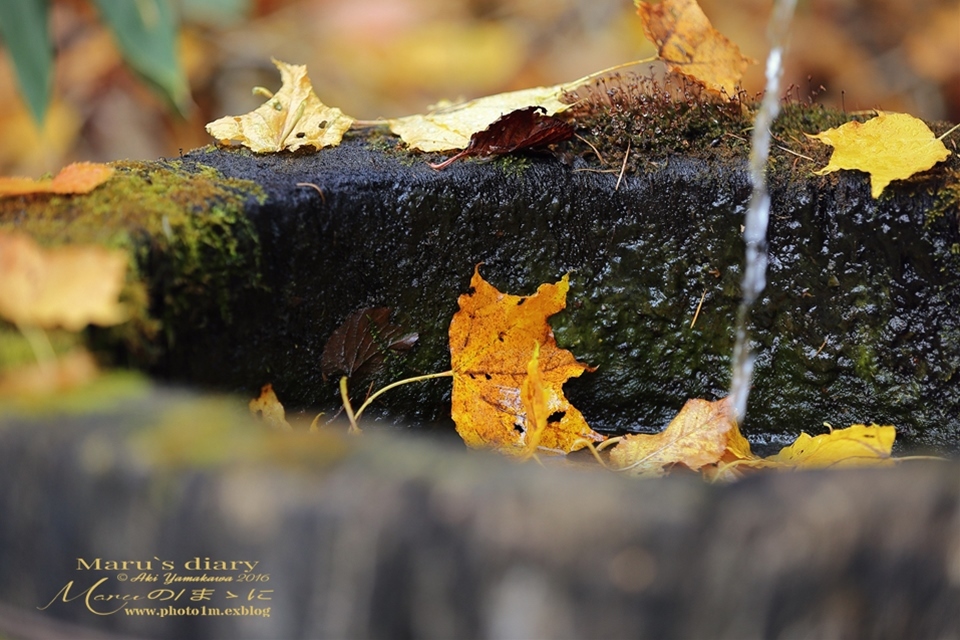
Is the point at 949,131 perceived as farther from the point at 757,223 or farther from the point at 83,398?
the point at 83,398

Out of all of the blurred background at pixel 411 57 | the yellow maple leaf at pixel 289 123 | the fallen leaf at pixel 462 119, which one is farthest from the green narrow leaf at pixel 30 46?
the blurred background at pixel 411 57

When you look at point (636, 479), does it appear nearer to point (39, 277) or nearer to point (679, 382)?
point (39, 277)

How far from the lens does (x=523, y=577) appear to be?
1.82ft

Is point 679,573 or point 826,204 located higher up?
point 826,204

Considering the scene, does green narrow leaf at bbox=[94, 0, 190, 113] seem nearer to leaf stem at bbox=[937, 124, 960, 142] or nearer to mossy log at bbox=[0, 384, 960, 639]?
mossy log at bbox=[0, 384, 960, 639]

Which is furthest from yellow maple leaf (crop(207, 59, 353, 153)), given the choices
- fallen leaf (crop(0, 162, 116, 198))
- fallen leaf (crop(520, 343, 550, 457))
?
fallen leaf (crop(520, 343, 550, 457))

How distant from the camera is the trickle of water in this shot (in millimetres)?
1314

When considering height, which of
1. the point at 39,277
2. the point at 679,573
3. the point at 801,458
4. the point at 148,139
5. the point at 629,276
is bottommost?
the point at 679,573

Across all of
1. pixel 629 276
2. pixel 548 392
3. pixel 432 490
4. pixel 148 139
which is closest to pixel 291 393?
pixel 548 392

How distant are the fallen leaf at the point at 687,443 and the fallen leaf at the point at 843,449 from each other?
0.24 ft

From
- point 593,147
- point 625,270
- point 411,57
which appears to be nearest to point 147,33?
point 593,147

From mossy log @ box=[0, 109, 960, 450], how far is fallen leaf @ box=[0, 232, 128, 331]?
0.87ft

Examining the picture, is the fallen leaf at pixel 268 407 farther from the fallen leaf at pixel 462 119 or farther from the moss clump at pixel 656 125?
the moss clump at pixel 656 125

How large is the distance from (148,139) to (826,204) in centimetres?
281
